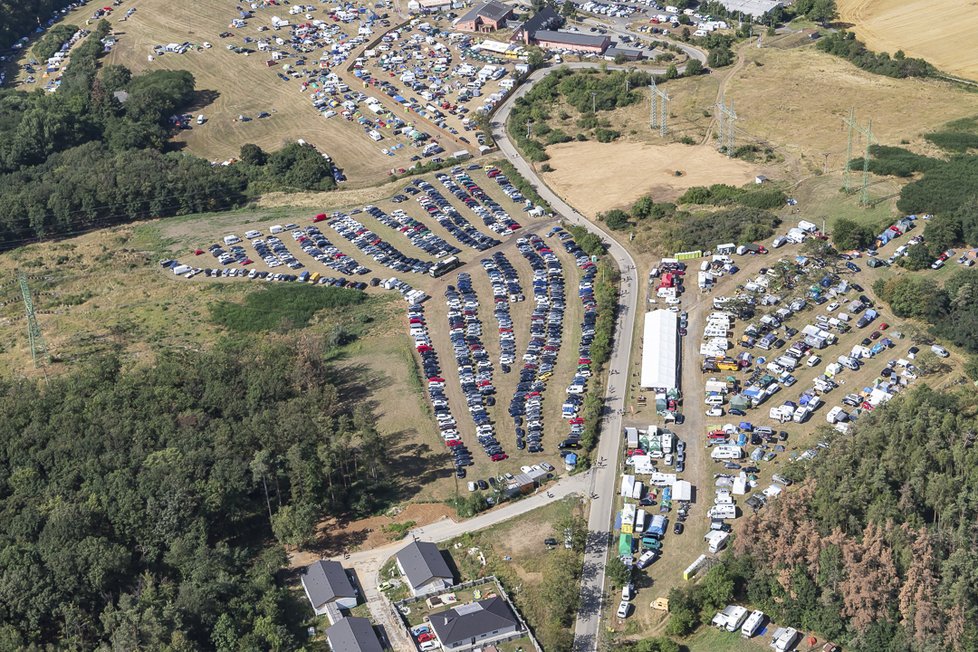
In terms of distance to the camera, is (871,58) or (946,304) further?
(871,58)

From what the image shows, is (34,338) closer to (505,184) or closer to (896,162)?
(505,184)

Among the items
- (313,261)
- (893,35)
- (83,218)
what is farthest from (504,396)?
(893,35)

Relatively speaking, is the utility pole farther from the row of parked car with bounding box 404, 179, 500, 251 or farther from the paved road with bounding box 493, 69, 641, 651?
the row of parked car with bounding box 404, 179, 500, 251

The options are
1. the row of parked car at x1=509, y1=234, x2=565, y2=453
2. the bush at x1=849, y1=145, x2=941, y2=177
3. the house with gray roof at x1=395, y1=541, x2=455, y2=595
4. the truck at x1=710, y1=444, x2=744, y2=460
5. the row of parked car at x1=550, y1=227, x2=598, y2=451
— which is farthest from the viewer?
the bush at x1=849, y1=145, x2=941, y2=177

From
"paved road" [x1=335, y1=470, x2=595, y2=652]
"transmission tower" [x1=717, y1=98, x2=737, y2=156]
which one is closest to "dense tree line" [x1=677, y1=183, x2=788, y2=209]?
"transmission tower" [x1=717, y1=98, x2=737, y2=156]

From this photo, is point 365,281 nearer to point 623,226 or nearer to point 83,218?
point 623,226

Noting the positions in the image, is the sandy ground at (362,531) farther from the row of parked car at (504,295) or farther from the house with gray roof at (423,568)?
the row of parked car at (504,295)

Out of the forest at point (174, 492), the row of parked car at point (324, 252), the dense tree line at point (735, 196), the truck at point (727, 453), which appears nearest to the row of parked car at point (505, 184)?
the dense tree line at point (735, 196)

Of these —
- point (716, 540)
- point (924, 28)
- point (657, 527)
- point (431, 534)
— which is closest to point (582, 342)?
point (657, 527)
